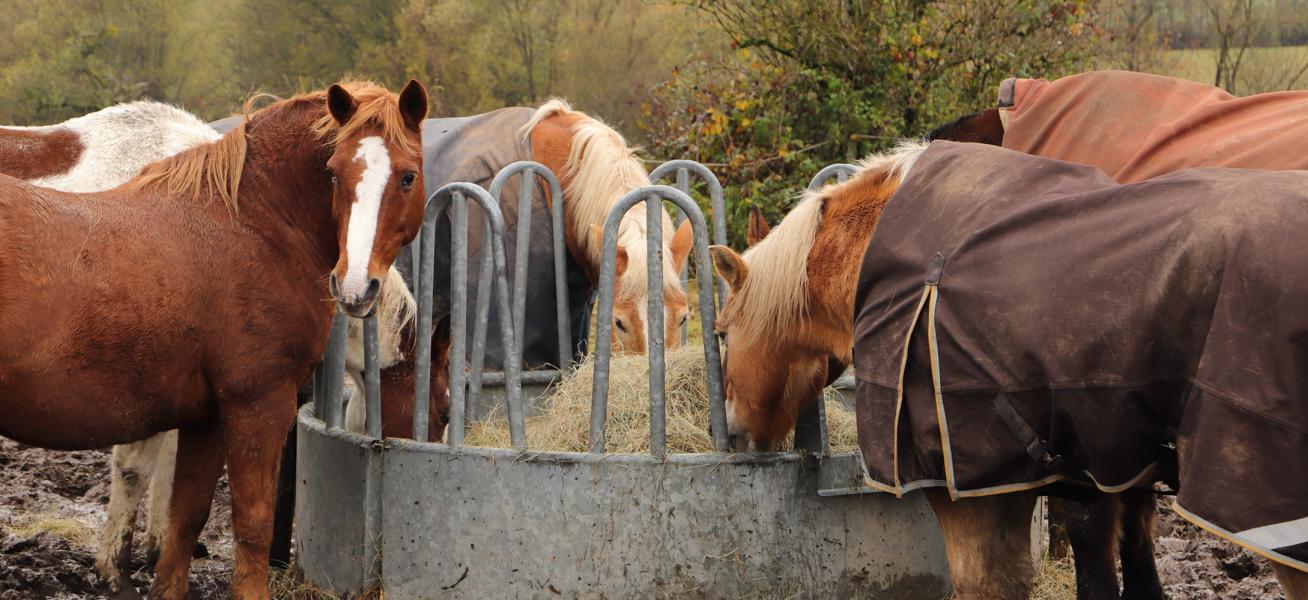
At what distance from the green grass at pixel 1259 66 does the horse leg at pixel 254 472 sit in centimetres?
1341

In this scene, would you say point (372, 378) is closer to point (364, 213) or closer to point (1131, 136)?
point (364, 213)

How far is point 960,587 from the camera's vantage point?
278 centimetres

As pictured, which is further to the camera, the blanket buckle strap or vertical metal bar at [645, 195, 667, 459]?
vertical metal bar at [645, 195, 667, 459]

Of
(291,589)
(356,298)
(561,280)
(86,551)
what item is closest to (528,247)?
(561,280)

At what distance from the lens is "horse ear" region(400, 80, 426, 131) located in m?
3.23

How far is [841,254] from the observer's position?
3.11m

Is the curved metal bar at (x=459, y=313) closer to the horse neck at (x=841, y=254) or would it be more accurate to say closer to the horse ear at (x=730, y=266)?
the horse ear at (x=730, y=266)

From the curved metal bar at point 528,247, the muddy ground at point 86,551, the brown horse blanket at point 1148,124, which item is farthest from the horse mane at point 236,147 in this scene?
the brown horse blanket at point 1148,124

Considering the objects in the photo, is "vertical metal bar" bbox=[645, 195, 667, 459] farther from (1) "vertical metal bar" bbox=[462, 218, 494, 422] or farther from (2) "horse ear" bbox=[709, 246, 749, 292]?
(1) "vertical metal bar" bbox=[462, 218, 494, 422]

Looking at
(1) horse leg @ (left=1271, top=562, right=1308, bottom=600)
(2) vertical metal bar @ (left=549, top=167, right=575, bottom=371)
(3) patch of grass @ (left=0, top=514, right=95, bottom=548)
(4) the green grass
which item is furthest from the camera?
(4) the green grass

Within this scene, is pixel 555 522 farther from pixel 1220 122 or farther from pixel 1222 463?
pixel 1220 122

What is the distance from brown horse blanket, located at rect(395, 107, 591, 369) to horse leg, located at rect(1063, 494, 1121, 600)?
8.94 feet

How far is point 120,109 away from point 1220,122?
4.16 m

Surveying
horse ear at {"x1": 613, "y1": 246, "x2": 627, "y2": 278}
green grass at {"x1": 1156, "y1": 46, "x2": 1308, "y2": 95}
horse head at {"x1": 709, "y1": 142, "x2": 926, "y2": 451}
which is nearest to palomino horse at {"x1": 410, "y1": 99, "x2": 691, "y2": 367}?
horse ear at {"x1": 613, "y1": 246, "x2": 627, "y2": 278}
